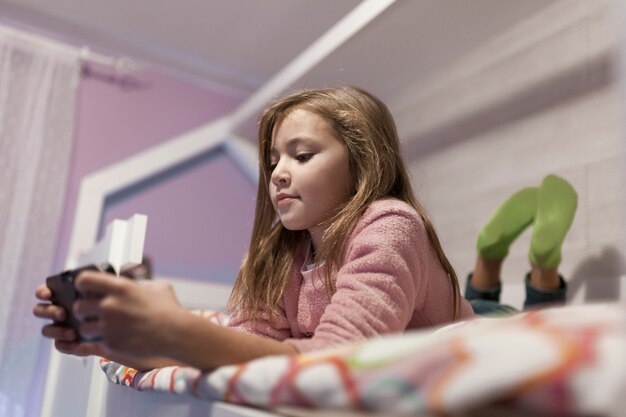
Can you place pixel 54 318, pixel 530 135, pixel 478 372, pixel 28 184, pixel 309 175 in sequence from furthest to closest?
pixel 28 184 → pixel 530 135 → pixel 309 175 → pixel 54 318 → pixel 478 372

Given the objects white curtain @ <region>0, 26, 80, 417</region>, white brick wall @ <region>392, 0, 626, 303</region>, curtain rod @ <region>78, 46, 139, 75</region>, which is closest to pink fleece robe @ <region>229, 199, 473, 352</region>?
white brick wall @ <region>392, 0, 626, 303</region>

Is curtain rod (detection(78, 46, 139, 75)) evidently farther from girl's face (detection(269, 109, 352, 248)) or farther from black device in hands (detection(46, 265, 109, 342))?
black device in hands (detection(46, 265, 109, 342))

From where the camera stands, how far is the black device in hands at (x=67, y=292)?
49cm

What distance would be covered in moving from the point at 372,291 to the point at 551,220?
0.68m

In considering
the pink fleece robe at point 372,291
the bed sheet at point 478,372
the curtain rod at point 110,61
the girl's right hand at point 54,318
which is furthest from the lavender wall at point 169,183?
the bed sheet at point 478,372

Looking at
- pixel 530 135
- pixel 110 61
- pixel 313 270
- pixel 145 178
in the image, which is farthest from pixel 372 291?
pixel 110 61

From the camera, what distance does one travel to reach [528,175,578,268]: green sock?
1087mm

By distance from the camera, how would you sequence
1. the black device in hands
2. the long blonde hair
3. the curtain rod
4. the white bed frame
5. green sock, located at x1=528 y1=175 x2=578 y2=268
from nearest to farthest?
the black device in hands
the white bed frame
the long blonde hair
green sock, located at x1=528 y1=175 x2=578 y2=268
the curtain rod

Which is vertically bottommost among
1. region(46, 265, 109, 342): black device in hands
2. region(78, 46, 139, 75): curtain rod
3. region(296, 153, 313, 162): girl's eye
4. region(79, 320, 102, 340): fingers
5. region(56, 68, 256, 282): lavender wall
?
region(79, 320, 102, 340): fingers

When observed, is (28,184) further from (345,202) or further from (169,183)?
(345,202)

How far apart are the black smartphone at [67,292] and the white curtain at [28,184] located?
3.91 ft

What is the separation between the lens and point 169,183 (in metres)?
1.98

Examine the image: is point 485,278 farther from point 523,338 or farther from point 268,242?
point 523,338

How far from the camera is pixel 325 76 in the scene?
1.42 metres
